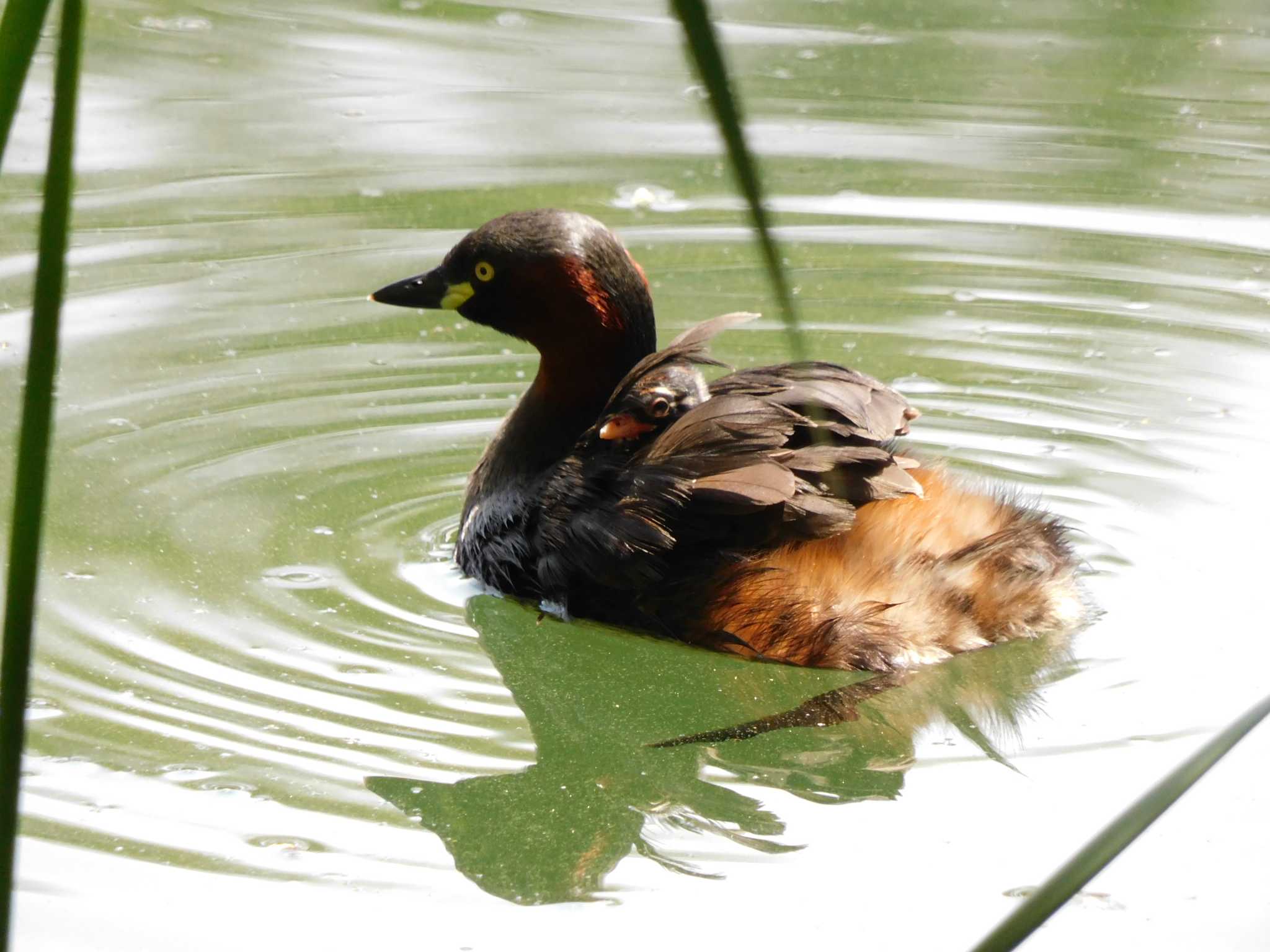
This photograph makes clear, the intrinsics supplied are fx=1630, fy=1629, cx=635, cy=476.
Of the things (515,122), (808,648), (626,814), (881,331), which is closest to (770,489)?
(808,648)

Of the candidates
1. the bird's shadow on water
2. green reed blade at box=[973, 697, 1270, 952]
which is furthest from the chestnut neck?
green reed blade at box=[973, 697, 1270, 952]

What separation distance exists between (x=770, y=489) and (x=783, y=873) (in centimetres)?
99

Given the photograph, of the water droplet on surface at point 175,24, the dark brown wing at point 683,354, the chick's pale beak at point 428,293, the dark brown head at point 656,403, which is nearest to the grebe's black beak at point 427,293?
the chick's pale beak at point 428,293

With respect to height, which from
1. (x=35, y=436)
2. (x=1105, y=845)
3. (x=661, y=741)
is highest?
(x=35, y=436)

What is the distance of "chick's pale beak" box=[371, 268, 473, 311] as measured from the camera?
14.6ft

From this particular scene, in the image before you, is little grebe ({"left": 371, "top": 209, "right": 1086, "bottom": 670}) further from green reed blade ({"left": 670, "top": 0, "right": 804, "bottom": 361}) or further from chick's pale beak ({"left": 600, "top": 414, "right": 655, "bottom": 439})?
green reed blade ({"left": 670, "top": 0, "right": 804, "bottom": 361})

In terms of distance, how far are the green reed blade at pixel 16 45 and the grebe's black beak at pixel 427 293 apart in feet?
12.2

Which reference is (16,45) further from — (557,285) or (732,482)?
(557,285)

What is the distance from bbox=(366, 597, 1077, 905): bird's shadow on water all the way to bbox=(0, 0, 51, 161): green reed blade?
219 cm

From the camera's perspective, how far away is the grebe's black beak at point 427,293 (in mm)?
4445

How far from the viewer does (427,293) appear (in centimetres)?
447

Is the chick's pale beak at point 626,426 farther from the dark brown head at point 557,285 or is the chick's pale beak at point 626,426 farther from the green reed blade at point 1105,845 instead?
the green reed blade at point 1105,845

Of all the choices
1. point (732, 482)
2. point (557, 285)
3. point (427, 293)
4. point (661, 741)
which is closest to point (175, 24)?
point (427, 293)

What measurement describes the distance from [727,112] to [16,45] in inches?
12.4
